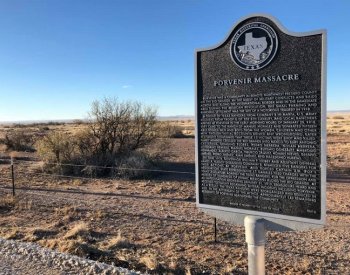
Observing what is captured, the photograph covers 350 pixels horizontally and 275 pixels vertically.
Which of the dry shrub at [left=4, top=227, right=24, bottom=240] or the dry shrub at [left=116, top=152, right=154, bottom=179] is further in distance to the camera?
the dry shrub at [left=116, top=152, right=154, bottom=179]

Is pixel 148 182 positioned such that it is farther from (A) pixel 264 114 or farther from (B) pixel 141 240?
(A) pixel 264 114

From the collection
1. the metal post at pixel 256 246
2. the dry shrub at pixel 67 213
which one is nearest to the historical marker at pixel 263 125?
the metal post at pixel 256 246

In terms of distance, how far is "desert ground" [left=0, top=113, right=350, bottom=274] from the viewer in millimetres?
5875

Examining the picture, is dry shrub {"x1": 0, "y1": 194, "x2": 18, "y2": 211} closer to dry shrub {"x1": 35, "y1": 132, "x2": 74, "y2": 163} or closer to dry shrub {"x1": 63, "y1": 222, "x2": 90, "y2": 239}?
dry shrub {"x1": 63, "y1": 222, "x2": 90, "y2": 239}

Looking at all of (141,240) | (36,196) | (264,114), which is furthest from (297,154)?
(36,196)

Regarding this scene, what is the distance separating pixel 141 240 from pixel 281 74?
4351 mm

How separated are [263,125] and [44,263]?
356 centimetres

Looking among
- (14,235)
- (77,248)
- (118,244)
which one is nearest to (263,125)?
(77,248)

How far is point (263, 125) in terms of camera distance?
4.26 m

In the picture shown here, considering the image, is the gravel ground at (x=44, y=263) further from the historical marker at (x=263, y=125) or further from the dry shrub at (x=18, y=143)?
the dry shrub at (x=18, y=143)

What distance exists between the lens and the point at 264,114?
425cm

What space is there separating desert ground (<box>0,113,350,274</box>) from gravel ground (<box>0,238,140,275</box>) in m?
0.37

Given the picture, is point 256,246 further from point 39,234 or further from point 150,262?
point 39,234

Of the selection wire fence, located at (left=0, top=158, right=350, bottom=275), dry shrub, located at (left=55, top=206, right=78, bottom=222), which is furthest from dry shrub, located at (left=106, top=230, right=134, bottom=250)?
dry shrub, located at (left=55, top=206, right=78, bottom=222)
